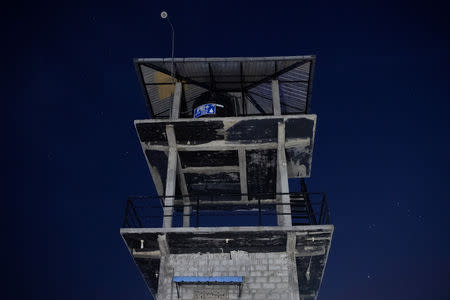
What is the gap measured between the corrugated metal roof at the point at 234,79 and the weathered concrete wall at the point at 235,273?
626 centimetres

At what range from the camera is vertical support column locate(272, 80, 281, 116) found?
44.4ft

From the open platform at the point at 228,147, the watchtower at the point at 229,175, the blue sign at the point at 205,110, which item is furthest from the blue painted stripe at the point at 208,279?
the blue sign at the point at 205,110

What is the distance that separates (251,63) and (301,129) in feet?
10.4

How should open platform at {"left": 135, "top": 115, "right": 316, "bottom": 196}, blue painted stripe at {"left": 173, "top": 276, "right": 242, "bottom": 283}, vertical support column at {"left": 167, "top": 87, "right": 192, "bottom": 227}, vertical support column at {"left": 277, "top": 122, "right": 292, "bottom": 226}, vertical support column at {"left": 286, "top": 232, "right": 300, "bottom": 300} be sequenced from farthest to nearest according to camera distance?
vertical support column at {"left": 167, "top": 87, "right": 192, "bottom": 227}
open platform at {"left": 135, "top": 115, "right": 316, "bottom": 196}
vertical support column at {"left": 277, "top": 122, "right": 292, "bottom": 226}
vertical support column at {"left": 286, "top": 232, "right": 300, "bottom": 300}
blue painted stripe at {"left": 173, "top": 276, "right": 242, "bottom": 283}

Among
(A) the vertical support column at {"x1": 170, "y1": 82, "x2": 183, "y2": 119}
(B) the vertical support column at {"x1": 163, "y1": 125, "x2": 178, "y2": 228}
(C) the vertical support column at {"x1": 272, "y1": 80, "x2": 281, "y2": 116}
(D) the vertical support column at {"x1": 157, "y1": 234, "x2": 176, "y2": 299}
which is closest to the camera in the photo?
(D) the vertical support column at {"x1": 157, "y1": 234, "x2": 176, "y2": 299}

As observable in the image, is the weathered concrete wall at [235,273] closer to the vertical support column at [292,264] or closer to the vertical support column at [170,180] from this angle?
the vertical support column at [292,264]

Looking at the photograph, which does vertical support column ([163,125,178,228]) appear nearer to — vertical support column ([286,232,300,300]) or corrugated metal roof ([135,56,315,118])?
corrugated metal roof ([135,56,315,118])

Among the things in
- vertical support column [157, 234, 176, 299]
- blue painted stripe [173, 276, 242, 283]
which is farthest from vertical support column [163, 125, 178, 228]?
blue painted stripe [173, 276, 242, 283]

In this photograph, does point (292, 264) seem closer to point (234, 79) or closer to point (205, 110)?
point (205, 110)

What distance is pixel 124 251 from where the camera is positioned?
61812 mm

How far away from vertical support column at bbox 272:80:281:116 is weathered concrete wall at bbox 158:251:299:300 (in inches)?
Answer: 189

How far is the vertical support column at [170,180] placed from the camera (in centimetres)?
1164

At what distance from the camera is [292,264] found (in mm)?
10969

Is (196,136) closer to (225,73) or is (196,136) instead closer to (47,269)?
(225,73)
